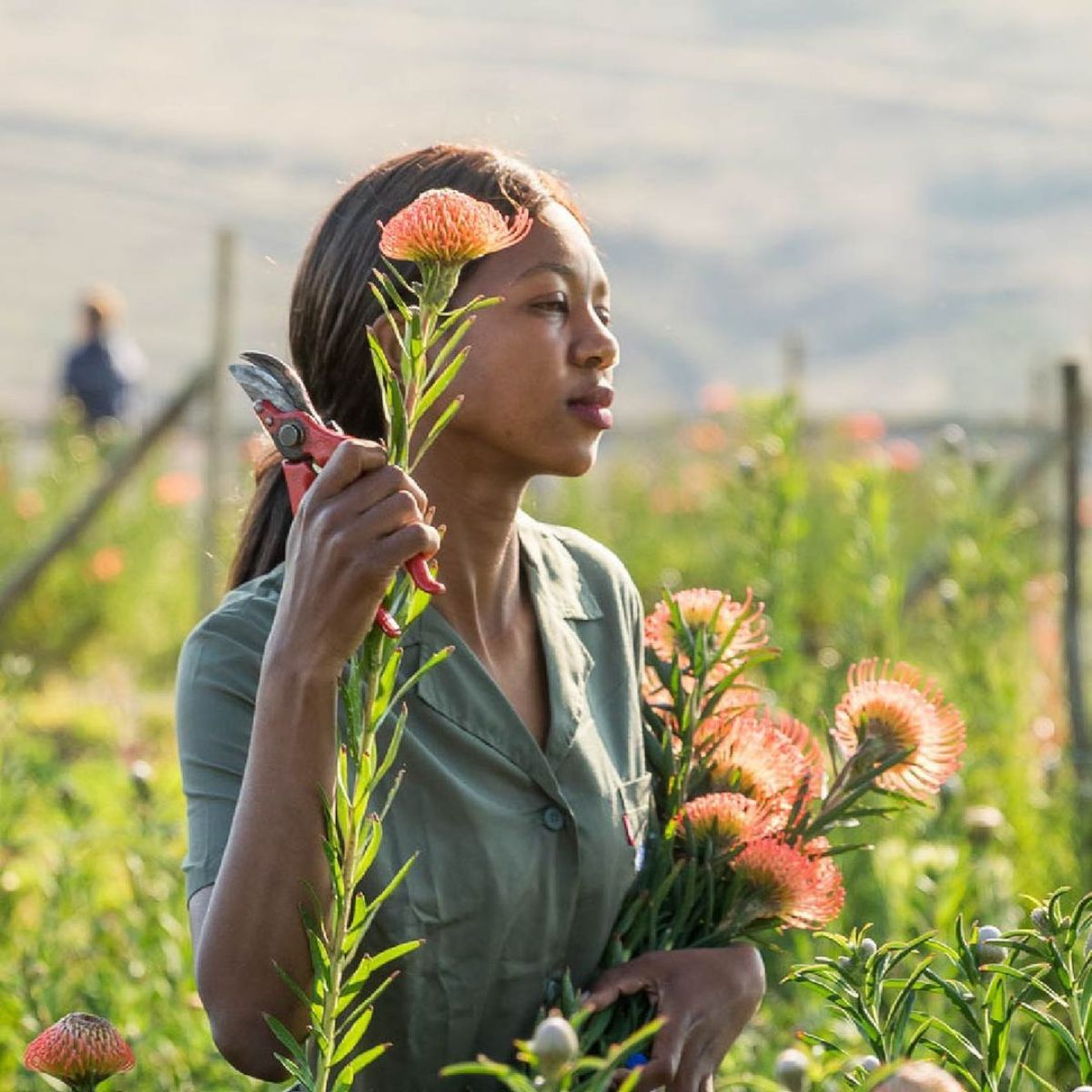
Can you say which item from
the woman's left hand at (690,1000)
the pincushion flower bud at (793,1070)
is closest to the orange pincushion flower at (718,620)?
the woman's left hand at (690,1000)

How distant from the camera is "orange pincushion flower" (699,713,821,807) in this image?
175 centimetres

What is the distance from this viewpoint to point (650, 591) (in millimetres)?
7918

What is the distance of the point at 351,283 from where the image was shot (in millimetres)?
1835

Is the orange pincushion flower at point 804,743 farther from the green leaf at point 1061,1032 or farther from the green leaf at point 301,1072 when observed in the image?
the green leaf at point 301,1072

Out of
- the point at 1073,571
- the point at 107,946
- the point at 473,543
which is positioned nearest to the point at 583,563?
the point at 473,543

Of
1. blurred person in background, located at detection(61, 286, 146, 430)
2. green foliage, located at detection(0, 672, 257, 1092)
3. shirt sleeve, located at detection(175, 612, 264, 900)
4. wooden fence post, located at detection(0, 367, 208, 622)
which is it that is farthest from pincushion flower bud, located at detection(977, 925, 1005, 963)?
blurred person in background, located at detection(61, 286, 146, 430)

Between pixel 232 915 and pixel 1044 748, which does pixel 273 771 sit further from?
pixel 1044 748

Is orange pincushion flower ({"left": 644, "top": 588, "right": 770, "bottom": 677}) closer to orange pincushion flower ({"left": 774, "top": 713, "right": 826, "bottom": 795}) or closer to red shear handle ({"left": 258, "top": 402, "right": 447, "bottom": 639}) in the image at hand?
orange pincushion flower ({"left": 774, "top": 713, "right": 826, "bottom": 795})

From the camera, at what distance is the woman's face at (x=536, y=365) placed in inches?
66.7

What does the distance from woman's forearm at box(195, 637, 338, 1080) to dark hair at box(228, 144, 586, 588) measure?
1.68 feet

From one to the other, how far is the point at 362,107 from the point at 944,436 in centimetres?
4267

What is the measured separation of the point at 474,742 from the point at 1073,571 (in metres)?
2.79

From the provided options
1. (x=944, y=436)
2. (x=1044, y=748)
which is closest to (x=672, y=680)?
(x=944, y=436)

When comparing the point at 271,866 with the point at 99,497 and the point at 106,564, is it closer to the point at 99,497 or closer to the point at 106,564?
the point at 99,497
